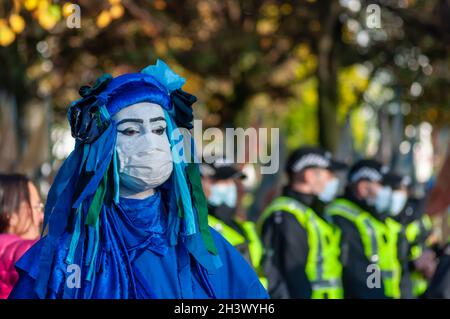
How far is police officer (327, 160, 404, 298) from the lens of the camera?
10.1m

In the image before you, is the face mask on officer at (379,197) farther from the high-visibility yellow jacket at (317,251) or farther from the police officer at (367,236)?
the high-visibility yellow jacket at (317,251)

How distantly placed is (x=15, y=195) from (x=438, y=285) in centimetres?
327

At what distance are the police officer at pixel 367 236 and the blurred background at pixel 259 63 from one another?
2.62 metres

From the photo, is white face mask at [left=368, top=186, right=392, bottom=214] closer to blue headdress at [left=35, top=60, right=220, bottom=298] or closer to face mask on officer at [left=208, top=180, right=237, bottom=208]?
face mask on officer at [left=208, top=180, right=237, bottom=208]

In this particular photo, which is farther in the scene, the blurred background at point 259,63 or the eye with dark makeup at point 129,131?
the blurred background at point 259,63

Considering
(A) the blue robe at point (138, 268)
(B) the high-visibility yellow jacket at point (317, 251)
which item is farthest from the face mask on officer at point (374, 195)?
(A) the blue robe at point (138, 268)

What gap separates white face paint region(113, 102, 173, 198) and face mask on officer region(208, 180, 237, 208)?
5.18 m

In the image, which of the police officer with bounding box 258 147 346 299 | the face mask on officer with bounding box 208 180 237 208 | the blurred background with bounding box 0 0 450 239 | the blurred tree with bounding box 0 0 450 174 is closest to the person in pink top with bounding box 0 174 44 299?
the police officer with bounding box 258 147 346 299

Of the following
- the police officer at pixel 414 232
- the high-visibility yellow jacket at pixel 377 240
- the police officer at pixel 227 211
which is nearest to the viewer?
the police officer at pixel 227 211

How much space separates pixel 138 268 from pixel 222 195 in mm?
5416

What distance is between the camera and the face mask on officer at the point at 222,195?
9922 millimetres

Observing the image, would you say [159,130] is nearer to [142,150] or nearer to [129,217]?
[142,150]

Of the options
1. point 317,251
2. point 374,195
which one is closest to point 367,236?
point 374,195

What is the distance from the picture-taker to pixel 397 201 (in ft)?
40.0
